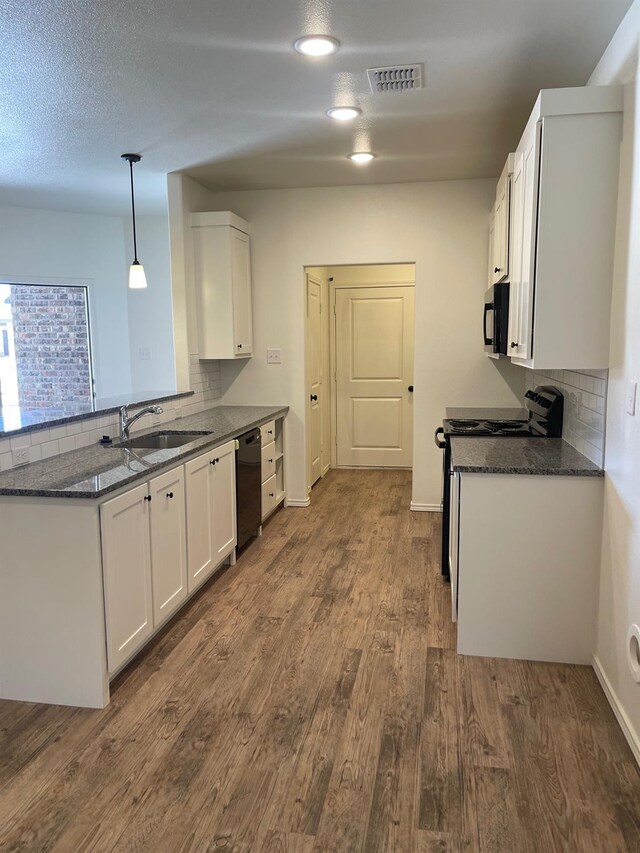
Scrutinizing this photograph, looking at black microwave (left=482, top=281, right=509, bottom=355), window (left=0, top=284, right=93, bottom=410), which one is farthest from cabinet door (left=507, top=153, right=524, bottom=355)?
window (left=0, top=284, right=93, bottom=410)

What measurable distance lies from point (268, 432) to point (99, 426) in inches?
64.0

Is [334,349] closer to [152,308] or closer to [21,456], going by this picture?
[152,308]

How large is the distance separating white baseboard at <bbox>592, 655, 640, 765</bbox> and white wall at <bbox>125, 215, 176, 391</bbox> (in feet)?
16.4

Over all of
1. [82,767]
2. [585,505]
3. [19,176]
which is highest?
[19,176]

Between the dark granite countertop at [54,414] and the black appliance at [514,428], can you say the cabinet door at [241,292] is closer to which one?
the dark granite countertop at [54,414]

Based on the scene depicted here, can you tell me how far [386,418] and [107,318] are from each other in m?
3.08

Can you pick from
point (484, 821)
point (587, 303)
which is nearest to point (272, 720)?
point (484, 821)

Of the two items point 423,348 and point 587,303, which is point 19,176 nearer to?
point 423,348

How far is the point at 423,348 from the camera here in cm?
516

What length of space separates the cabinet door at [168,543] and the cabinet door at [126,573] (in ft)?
0.22

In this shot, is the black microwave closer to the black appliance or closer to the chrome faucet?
the black appliance

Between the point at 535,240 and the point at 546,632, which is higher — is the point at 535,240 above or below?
above

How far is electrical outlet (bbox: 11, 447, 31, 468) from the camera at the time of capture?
282 cm

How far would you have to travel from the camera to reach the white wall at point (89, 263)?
5.78m
